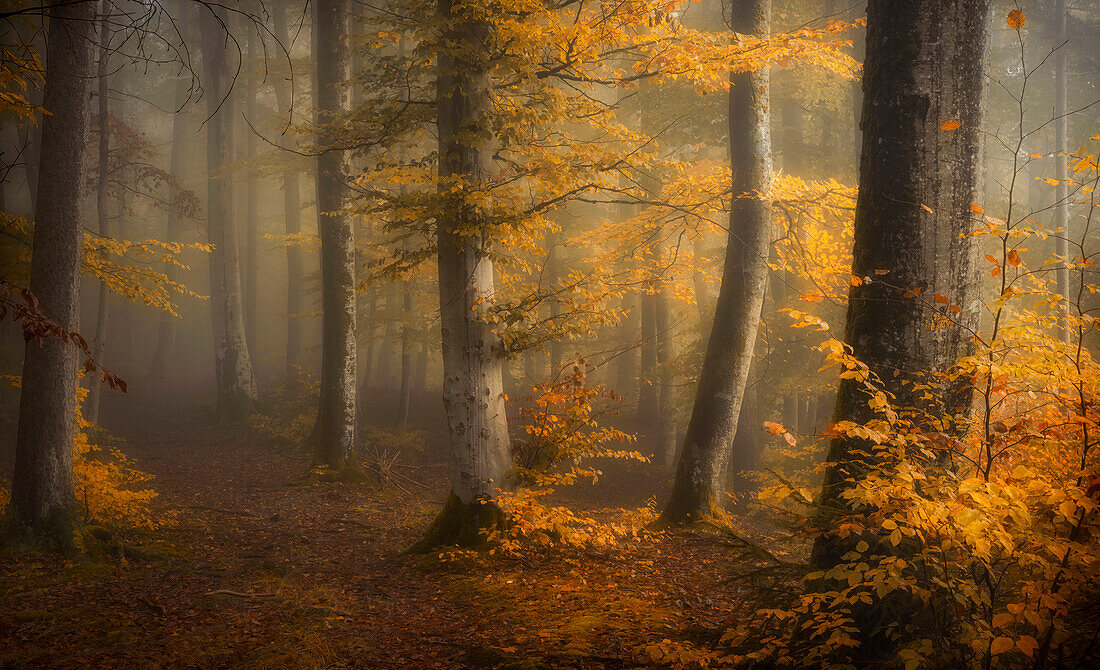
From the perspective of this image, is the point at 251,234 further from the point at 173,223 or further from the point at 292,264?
the point at 292,264

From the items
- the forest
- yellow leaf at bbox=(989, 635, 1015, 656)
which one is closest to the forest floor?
the forest

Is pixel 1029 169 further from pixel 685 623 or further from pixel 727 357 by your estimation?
pixel 685 623

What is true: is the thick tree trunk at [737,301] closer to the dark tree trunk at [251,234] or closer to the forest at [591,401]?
the forest at [591,401]

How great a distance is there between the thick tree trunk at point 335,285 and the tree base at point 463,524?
210 inches

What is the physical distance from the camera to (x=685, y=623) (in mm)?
4750

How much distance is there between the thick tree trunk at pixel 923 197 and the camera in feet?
11.7

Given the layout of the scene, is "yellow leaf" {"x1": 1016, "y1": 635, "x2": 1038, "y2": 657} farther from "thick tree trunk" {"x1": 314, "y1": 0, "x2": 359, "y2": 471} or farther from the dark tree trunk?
the dark tree trunk

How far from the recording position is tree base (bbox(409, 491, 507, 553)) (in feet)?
22.5

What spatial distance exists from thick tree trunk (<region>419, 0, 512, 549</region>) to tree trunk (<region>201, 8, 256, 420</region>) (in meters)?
12.0

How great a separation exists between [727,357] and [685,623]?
4.70 metres

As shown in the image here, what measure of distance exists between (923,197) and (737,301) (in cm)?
526

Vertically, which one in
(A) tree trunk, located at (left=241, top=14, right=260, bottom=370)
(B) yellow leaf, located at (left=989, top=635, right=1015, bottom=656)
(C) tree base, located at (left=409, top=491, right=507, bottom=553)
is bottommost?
(C) tree base, located at (left=409, top=491, right=507, bottom=553)

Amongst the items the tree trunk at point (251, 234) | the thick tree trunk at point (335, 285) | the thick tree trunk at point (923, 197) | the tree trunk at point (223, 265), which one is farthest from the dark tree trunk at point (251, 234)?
the thick tree trunk at point (923, 197)

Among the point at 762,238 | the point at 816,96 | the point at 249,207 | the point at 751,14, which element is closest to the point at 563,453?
the point at 762,238
